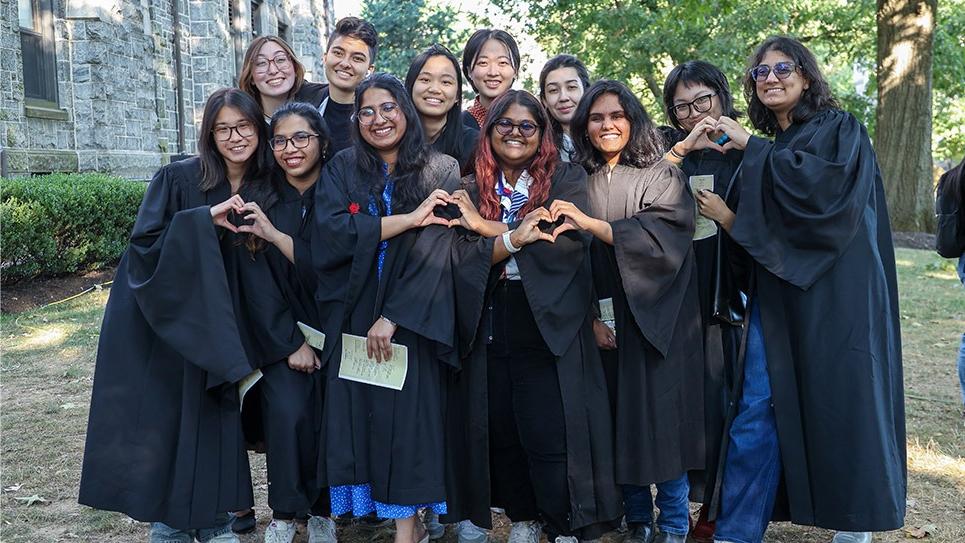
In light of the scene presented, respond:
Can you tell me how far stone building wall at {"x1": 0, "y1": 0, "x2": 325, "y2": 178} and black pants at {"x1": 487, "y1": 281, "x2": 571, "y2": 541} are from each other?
914 cm

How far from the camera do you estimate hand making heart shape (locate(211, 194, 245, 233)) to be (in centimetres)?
388

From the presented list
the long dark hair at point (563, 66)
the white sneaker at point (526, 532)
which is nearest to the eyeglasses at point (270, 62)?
the long dark hair at point (563, 66)

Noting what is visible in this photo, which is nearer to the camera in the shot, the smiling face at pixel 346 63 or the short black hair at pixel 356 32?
the smiling face at pixel 346 63

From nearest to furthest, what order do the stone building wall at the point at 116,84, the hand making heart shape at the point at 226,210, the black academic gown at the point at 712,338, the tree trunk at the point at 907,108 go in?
the hand making heart shape at the point at 226,210 < the black academic gown at the point at 712,338 < the stone building wall at the point at 116,84 < the tree trunk at the point at 907,108

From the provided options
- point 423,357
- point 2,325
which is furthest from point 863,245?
point 2,325

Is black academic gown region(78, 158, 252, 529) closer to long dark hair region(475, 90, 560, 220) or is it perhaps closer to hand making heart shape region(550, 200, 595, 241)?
long dark hair region(475, 90, 560, 220)

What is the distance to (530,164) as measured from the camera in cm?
391

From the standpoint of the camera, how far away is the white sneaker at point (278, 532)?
4.11 meters

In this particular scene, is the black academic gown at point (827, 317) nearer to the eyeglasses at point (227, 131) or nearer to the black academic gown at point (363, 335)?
the black academic gown at point (363, 335)

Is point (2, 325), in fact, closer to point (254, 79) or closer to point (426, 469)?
point (254, 79)

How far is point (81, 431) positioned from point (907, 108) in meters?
14.1

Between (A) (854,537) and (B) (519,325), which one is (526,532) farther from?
(A) (854,537)

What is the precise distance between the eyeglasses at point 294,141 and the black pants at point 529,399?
1.08 metres

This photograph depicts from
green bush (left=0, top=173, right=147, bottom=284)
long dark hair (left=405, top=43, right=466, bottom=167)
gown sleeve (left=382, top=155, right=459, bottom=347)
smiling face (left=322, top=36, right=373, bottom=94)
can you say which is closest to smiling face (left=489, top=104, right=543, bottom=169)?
gown sleeve (left=382, top=155, right=459, bottom=347)
